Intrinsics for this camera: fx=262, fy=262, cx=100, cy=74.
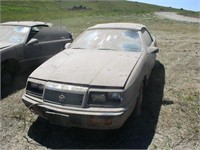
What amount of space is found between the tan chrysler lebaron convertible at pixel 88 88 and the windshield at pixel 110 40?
0.24 m

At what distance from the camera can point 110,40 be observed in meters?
5.06

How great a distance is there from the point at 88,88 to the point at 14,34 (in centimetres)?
382

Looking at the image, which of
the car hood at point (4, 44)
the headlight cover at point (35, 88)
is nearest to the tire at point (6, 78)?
the car hood at point (4, 44)

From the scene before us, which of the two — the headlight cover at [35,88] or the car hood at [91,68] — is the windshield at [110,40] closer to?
the car hood at [91,68]

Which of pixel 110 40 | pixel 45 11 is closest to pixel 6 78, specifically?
pixel 110 40

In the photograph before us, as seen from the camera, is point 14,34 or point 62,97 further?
point 14,34

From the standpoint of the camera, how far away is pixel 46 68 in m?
4.13

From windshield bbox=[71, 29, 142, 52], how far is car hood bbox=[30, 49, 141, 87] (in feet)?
0.75

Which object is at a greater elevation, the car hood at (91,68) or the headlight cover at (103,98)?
the car hood at (91,68)

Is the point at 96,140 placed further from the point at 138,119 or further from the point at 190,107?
the point at 190,107

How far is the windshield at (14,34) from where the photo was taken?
20.6ft

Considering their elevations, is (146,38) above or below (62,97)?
above

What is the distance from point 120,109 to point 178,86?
2.80m

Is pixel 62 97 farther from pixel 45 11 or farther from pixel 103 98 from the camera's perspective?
pixel 45 11
